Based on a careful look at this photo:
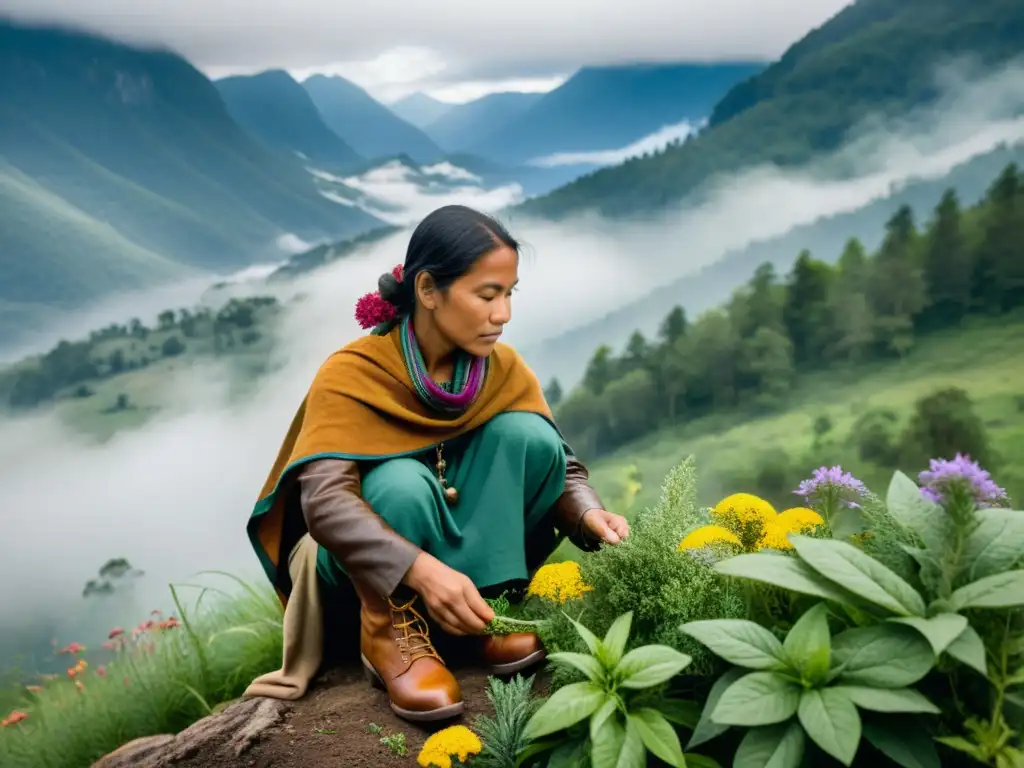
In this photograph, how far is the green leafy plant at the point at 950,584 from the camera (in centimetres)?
189

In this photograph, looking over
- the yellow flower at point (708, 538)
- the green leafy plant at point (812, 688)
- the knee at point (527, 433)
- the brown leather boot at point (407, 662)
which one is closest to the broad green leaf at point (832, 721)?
the green leafy plant at point (812, 688)

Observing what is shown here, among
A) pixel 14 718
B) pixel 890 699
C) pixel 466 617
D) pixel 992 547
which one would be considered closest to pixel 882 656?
pixel 890 699

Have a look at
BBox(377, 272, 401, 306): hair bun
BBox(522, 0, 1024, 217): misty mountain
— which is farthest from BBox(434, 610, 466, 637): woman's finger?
BBox(522, 0, 1024, 217): misty mountain

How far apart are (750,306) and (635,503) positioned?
2207 mm

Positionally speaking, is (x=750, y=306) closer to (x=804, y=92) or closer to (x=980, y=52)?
(x=804, y=92)

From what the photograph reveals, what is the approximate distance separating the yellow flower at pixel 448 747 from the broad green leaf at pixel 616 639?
359 mm

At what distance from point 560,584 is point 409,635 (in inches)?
14.9

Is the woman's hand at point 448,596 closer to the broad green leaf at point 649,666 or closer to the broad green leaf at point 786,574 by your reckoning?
the broad green leaf at point 649,666

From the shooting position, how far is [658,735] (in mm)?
2039

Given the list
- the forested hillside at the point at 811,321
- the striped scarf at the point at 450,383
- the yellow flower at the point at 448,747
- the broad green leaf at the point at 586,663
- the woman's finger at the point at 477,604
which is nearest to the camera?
the broad green leaf at the point at 586,663

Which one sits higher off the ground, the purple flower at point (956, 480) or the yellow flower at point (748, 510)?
the purple flower at point (956, 480)

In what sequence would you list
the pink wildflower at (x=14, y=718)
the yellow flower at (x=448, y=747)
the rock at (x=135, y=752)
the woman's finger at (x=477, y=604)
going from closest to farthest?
the yellow flower at (x=448, y=747) < the woman's finger at (x=477, y=604) < the rock at (x=135, y=752) < the pink wildflower at (x=14, y=718)

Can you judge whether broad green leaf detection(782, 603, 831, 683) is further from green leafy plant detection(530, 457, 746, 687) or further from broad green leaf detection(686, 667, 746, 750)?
green leafy plant detection(530, 457, 746, 687)

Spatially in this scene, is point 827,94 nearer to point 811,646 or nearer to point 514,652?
point 514,652
